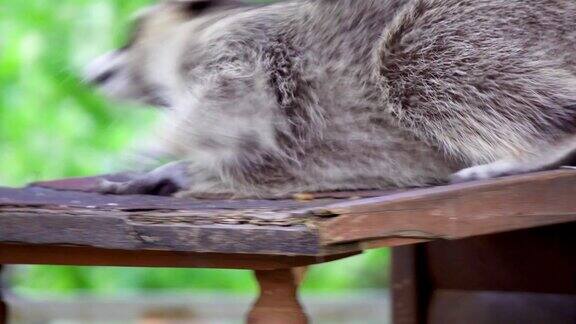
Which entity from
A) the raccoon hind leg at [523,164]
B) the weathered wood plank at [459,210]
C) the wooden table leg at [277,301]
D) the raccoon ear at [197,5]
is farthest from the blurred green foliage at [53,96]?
the weathered wood plank at [459,210]

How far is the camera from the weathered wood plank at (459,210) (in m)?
1.60

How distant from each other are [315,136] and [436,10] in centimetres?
34

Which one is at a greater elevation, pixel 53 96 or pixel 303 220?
pixel 53 96

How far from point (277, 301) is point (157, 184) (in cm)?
60

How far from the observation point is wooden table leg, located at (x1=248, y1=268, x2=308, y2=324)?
5.84 ft

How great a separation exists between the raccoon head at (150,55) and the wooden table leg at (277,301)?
88 cm

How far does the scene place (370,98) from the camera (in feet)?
7.30

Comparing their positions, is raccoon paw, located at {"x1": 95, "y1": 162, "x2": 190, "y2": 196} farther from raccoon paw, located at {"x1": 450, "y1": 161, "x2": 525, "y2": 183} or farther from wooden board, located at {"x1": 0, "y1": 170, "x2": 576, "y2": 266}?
raccoon paw, located at {"x1": 450, "y1": 161, "x2": 525, "y2": 183}

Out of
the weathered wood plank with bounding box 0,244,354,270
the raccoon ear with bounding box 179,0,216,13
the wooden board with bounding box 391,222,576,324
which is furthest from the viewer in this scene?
the raccoon ear with bounding box 179,0,216,13

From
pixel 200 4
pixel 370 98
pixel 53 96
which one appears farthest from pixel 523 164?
pixel 53 96

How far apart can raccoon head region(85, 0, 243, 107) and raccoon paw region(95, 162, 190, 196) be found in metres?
0.29

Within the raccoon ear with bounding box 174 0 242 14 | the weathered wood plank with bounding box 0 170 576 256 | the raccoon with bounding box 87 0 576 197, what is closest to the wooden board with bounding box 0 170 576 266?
the weathered wood plank with bounding box 0 170 576 256

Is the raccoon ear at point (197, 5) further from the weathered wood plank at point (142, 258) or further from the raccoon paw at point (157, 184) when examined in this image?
the weathered wood plank at point (142, 258)

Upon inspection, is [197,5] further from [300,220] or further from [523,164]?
[300,220]
